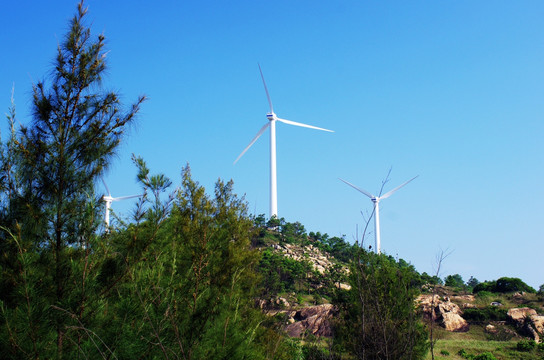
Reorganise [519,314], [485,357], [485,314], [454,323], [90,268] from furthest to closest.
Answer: [485,314] < [454,323] < [519,314] < [485,357] < [90,268]

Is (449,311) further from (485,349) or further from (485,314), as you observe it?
(485,349)

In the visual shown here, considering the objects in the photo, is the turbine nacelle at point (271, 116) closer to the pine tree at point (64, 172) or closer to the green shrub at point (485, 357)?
the green shrub at point (485, 357)

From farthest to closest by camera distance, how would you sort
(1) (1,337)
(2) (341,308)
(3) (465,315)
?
(3) (465,315) < (2) (341,308) < (1) (1,337)

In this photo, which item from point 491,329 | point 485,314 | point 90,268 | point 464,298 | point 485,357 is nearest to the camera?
point 90,268

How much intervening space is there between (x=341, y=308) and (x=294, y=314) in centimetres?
1389

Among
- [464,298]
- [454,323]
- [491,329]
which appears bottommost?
[491,329]

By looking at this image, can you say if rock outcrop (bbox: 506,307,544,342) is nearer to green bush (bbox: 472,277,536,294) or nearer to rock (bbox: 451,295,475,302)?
rock (bbox: 451,295,475,302)

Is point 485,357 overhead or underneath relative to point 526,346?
underneath

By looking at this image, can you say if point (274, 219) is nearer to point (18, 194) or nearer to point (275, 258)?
point (275, 258)

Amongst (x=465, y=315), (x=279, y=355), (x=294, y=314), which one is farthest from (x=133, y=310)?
(x=465, y=315)

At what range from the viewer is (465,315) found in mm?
43656

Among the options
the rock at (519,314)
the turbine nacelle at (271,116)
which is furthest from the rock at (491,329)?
the turbine nacelle at (271,116)

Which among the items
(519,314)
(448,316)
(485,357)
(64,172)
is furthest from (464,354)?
(64,172)

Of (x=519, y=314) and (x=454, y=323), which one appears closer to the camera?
(x=519, y=314)
